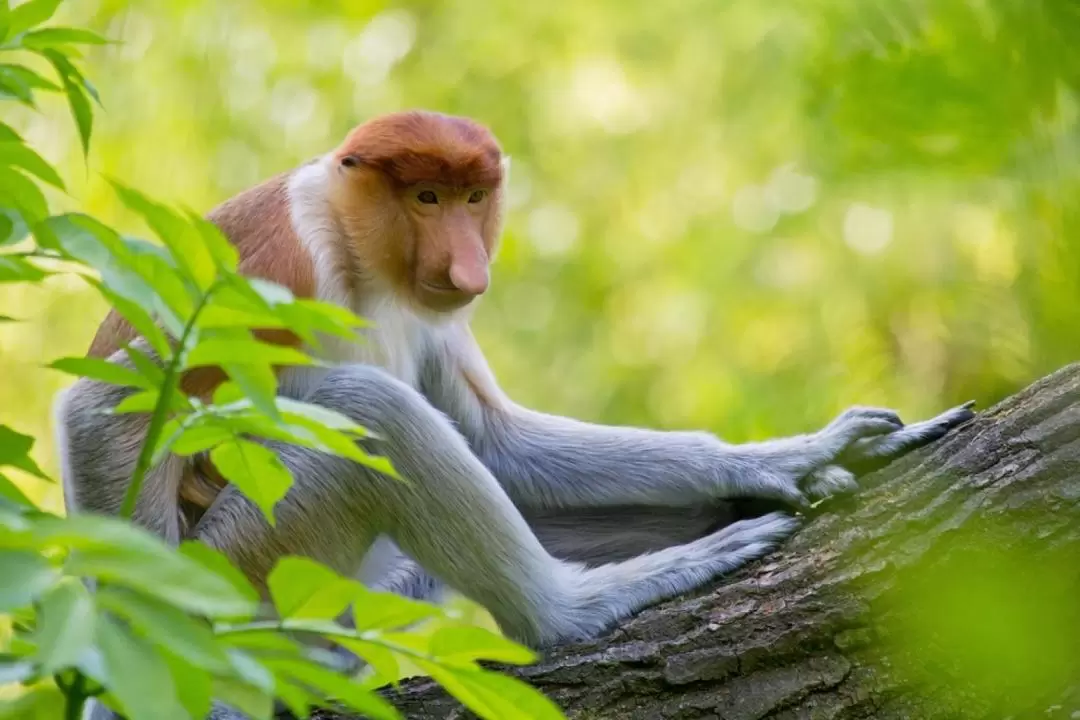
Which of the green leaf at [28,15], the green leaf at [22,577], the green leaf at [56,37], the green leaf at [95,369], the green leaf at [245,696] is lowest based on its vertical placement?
the green leaf at [245,696]

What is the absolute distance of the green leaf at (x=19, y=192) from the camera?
1237 mm

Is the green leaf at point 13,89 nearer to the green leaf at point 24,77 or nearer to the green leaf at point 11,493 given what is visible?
the green leaf at point 24,77

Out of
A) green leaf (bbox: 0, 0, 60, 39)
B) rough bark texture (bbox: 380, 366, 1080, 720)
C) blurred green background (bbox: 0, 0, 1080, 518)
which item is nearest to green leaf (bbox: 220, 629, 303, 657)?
green leaf (bbox: 0, 0, 60, 39)

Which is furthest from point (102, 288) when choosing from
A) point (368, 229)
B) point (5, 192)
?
point (368, 229)

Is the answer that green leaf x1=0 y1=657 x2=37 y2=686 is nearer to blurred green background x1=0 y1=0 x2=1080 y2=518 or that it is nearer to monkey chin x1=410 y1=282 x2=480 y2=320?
monkey chin x1=410 y1=282 x2=480 y2=320

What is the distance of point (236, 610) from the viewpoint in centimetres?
85

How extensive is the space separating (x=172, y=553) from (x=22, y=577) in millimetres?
101

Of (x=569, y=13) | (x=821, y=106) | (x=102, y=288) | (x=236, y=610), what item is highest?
(x=569, y=13)

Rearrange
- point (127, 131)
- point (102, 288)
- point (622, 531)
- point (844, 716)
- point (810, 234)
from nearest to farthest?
point (102, 288), point (844, 716), point (622, 531), point (127, 131), point (810, 234)

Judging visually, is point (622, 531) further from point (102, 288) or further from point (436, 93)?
point (436, 93)

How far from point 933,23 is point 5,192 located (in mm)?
945

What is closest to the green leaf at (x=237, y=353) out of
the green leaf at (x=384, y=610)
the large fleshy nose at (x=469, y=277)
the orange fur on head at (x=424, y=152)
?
the green leaf at (x=384, y=610)

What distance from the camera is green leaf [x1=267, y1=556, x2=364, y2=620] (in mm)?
1211

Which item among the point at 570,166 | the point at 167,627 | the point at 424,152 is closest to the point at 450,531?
the point at 424,152
